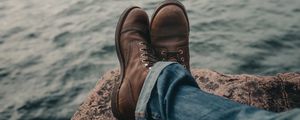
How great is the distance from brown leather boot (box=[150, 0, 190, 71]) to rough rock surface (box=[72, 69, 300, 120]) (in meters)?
0.40

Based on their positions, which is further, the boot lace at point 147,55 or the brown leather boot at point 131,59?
the boot lace at point 147,55

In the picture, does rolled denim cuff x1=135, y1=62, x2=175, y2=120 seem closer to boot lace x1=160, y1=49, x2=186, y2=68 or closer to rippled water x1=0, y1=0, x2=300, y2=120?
boot lace x1=160, y1=49, x2=186, y2=68

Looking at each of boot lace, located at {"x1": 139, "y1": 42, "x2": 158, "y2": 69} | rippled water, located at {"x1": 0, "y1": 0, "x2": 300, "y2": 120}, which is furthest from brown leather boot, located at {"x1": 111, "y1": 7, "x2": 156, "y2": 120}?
rippled water, located at {"x1": 0, "y1": 0, "x2": 300, "y2": 120}

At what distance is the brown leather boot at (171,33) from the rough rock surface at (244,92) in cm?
40

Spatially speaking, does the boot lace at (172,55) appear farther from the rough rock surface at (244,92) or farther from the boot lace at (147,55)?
the rough rock surface at (244,92)

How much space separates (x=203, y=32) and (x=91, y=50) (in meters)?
1.69

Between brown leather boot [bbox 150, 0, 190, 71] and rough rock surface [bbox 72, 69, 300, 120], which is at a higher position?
brown leather boot [bbox 150, 0, 190, 71]

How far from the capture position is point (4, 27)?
6.27m

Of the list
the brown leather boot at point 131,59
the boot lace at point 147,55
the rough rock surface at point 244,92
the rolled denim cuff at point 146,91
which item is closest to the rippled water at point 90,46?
the rough rock surface at point 244,92

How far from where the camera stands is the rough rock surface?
2791 millimetres

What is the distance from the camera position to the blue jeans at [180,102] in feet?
5.88

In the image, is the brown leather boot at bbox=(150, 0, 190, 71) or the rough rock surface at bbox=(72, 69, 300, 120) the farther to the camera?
the brown leather boot at bbox=(150, 0, 190, 71)

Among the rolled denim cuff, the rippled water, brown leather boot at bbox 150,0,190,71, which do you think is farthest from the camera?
the rippled water

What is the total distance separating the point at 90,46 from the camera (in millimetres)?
5371
